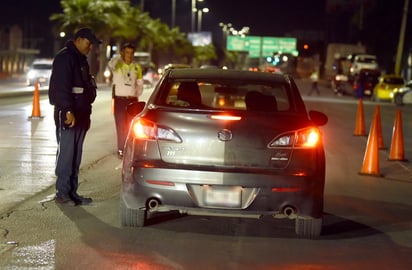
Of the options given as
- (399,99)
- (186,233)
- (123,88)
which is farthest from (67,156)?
(399,99)

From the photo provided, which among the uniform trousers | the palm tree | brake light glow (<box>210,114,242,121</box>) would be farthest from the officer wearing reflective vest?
the palm tree

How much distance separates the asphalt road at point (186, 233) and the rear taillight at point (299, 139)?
3.13ft

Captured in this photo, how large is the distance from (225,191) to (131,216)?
1122 mm

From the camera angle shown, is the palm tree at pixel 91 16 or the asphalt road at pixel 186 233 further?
the palm tree at pixel 91 16

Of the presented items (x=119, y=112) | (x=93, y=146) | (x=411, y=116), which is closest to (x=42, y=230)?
(x=119, y=112)

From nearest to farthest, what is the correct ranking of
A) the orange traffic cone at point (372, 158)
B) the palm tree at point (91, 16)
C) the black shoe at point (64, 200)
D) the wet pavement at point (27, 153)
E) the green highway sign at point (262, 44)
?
the black shoe at point (64, 200) → the wet pavement at point (27, 153) → the orange traffic cone at point (372, 158) → the palm tree at point (91, 16) → the green highway sign at point (262, 44)

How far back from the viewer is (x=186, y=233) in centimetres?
730

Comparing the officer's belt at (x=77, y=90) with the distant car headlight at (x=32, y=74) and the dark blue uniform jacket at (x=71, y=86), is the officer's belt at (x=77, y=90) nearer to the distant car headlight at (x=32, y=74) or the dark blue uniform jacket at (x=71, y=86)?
the dark blue uniform jacket at (x=71, y=86)

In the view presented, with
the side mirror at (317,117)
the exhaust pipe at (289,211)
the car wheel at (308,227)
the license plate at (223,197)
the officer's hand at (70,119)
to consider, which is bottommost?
the car wheel at (308,227)

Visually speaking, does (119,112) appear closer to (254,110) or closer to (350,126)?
(254,110)

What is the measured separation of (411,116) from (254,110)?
22.3 metres

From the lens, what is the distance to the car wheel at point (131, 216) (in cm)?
718

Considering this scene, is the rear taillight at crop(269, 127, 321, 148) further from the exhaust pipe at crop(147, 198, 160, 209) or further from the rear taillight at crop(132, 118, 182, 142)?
the exhaust pipe at crop(147, 198, 160, 209)

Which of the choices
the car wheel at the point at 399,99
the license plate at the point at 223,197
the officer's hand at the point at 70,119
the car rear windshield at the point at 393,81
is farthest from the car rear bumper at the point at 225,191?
the car rear windshield at the point at 393,81
